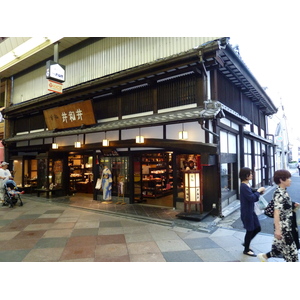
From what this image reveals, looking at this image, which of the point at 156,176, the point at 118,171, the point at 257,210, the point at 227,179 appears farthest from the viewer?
the point at 156,176

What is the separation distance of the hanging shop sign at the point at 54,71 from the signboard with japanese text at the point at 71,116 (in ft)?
5.14

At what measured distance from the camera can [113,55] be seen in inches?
422

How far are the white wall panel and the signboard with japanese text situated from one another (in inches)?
64.0

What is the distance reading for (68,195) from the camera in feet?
45.6

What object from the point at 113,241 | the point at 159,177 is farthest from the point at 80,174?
the point at 113,241

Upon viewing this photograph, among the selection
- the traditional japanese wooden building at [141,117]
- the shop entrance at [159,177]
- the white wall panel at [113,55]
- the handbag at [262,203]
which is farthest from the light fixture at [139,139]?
the handbag at [262,203]

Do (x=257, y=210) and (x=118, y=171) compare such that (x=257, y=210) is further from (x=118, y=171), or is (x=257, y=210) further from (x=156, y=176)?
(x=156, y=176)

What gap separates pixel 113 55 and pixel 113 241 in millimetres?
9018

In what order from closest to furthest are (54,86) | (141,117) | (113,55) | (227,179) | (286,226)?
(286,226), (141,117), (227,179), (54,86), (113,55)

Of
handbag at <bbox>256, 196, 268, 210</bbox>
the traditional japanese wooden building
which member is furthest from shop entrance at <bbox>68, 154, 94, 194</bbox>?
handbag at <bbox>256, 196, 268, 210</bbox>

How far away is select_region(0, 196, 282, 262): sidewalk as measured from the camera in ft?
16.6

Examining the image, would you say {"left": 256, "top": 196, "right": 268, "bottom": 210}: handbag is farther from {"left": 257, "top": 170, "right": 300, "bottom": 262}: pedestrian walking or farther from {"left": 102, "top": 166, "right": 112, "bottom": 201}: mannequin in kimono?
{"left": 102, "top": 166, "right": 112, "bottom": 201}: mannequin in kimono

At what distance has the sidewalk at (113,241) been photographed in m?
5.05

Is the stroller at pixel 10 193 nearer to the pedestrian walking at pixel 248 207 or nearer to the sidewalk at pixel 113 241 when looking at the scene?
the sidewalk at pixel 113 241
